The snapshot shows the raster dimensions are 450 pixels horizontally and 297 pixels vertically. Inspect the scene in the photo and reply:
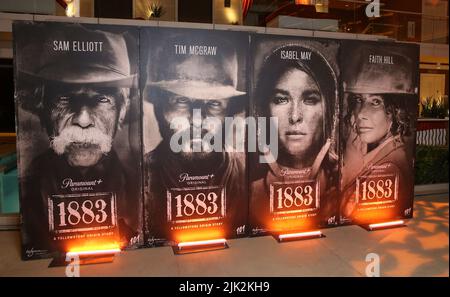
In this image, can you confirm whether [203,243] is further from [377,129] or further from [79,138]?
[377,129]

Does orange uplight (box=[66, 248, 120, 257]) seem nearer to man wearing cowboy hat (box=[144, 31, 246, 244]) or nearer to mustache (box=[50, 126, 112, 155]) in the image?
man wearing cowboy hat (box=[144, 31, 246, 244])

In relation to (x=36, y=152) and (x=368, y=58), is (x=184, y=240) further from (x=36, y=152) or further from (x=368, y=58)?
(x=368, y=58)

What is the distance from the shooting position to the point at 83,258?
292 centimetres

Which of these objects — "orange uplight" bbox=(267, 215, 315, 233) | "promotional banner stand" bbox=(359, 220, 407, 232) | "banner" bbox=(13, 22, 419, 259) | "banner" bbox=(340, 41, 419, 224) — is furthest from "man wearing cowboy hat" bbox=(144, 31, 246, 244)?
"promotional banner stand" bbox=(359, 220, 407, 232)

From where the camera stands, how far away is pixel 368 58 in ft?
11.8

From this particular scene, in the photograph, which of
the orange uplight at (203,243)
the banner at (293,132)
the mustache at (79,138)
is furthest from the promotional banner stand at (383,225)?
the mustache at (79,138)

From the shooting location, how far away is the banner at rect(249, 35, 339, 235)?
3.30m

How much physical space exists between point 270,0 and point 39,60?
44.1ft

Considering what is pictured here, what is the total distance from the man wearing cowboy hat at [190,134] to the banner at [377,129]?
1.25m

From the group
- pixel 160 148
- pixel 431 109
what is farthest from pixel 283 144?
pixel 431 109

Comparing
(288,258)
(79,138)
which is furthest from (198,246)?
(79,138)

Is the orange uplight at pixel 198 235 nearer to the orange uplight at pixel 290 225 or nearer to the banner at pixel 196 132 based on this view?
the banner at pixel 196 132

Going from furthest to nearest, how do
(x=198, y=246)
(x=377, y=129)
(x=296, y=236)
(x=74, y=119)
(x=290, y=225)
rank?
(x=377, y=129) < (x=290, y=225) < (x=296, y=236) < (x=198, y=246) < (x=74, y=119)

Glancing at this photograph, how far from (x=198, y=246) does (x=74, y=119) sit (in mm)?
1555
